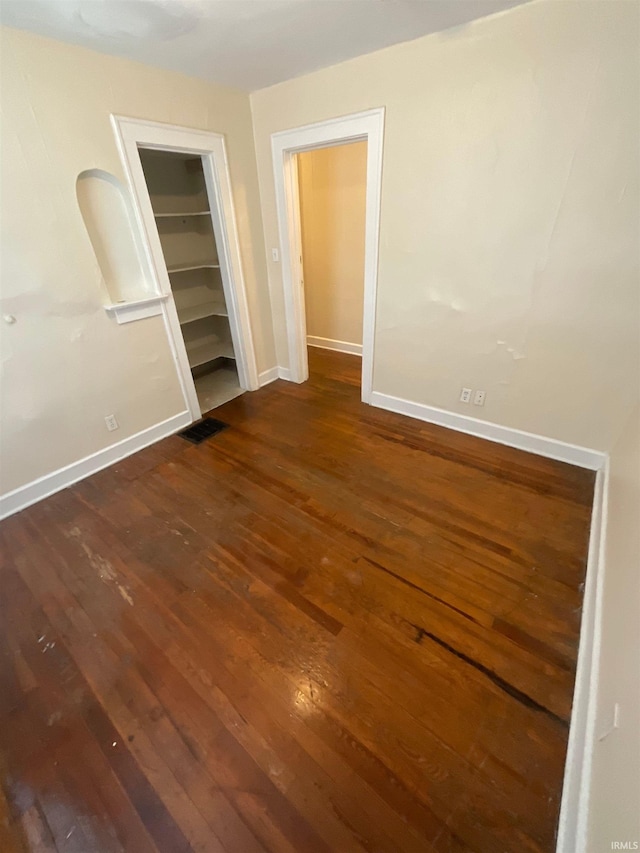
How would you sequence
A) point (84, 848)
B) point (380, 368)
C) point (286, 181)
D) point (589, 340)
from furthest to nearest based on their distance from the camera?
point (380, 368)
point (286, 181)
point (589, 340)
point (84, 848)

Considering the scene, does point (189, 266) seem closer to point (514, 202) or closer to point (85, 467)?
point (85, 467)

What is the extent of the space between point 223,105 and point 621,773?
12.8 feet

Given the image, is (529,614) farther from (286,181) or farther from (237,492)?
(286,181)

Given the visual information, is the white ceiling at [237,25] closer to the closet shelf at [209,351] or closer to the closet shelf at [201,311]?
the closet shelf at [201,311]

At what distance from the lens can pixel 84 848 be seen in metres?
1.02

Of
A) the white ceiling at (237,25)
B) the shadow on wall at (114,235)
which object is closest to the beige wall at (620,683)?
the white ceiling at (237,25)

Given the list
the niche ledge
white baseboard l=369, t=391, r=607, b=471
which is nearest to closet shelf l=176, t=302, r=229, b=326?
the niche ledge

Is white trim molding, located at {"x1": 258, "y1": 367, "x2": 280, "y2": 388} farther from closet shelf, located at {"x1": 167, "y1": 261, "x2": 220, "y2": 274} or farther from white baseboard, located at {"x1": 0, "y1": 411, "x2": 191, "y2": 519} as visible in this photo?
closet shelf, located at {"x1": 167, "y1": 261, "x2": 220, "y2": 274}

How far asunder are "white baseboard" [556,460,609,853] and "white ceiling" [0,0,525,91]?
2.71 metres

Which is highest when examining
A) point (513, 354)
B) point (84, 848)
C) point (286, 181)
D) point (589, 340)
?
point (286, 181)

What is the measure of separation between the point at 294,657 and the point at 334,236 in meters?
4.02

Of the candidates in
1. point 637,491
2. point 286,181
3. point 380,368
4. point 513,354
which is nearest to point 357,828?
point 637,491

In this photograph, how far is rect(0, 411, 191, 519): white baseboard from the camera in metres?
2.22

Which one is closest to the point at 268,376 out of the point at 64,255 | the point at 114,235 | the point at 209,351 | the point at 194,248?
the point at 209,351
